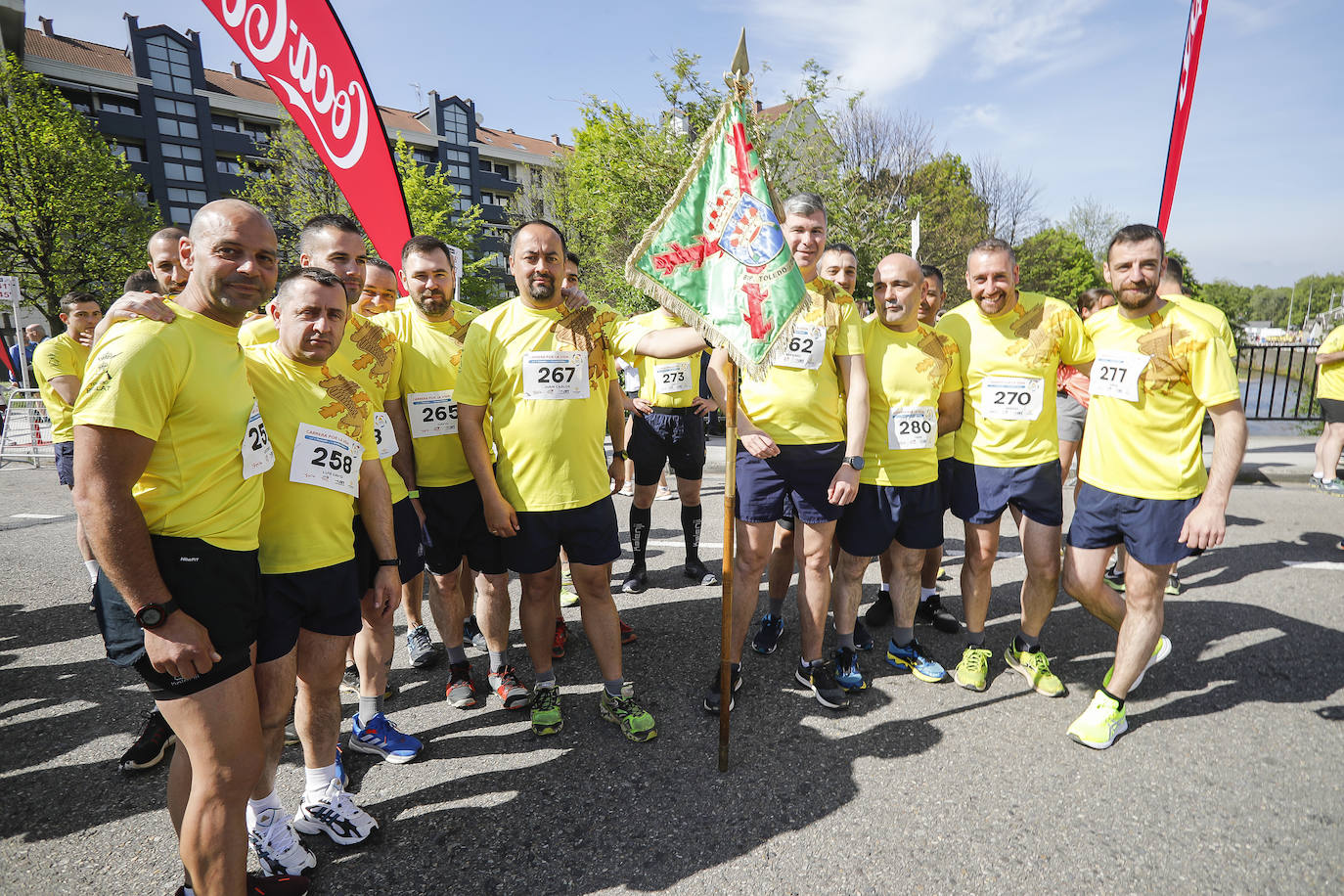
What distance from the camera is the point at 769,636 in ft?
12.7

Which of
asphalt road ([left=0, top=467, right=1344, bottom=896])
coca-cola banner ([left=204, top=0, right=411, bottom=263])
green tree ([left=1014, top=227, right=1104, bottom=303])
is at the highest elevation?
green tree ([left=1014, top=227, right=1104, bottom=303])

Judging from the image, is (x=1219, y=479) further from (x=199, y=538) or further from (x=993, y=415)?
(x=199, y=538)

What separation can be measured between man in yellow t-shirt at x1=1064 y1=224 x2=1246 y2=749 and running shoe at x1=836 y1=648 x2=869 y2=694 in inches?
37.0

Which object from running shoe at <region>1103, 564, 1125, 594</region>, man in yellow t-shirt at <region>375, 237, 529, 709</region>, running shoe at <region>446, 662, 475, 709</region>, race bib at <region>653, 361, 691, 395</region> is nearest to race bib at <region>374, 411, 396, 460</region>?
man in yellow t-shirt at <region>375, 237, 529, 709</region>

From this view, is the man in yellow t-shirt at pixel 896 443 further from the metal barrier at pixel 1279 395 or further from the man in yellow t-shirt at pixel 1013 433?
the metal barrier at pixel 1279 395

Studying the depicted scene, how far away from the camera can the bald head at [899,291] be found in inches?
128

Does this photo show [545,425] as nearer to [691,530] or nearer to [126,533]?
[126,533]

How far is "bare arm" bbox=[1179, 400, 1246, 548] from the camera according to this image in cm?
271

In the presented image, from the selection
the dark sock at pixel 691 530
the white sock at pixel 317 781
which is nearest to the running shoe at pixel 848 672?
the dark sock at pixel 691 530

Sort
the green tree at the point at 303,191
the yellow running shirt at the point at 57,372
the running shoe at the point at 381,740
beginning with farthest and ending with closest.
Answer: the green tree at the point at 303,191 → the yellow running shirt at the point at 57,372 → the running shoe at the point at 381,740

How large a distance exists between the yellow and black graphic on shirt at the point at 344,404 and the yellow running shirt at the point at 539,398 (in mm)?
567

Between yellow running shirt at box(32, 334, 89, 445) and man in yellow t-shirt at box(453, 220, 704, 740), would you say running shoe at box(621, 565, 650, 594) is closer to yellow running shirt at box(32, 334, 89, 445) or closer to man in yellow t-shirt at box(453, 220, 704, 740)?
man in yellow t-shirt at box(453, 220, 704, 740)

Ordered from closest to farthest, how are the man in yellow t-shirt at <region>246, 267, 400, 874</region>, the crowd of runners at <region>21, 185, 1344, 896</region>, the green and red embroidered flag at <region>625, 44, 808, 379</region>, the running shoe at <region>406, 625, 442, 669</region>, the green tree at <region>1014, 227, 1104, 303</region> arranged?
the crowd of runners at <region>21, 185, 1344, 896</region> < the man in yellow t-shirt at <region>246, 267, 400, 874</region> < the green and red embroidered flag at <region>625, 44, 808, 379</region> < the running shoe at <region>406, 625, 442, 669</region> < the green tree at <region>1014, 227, 1104, 303</region>

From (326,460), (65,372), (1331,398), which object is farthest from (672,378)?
(1331,398)
